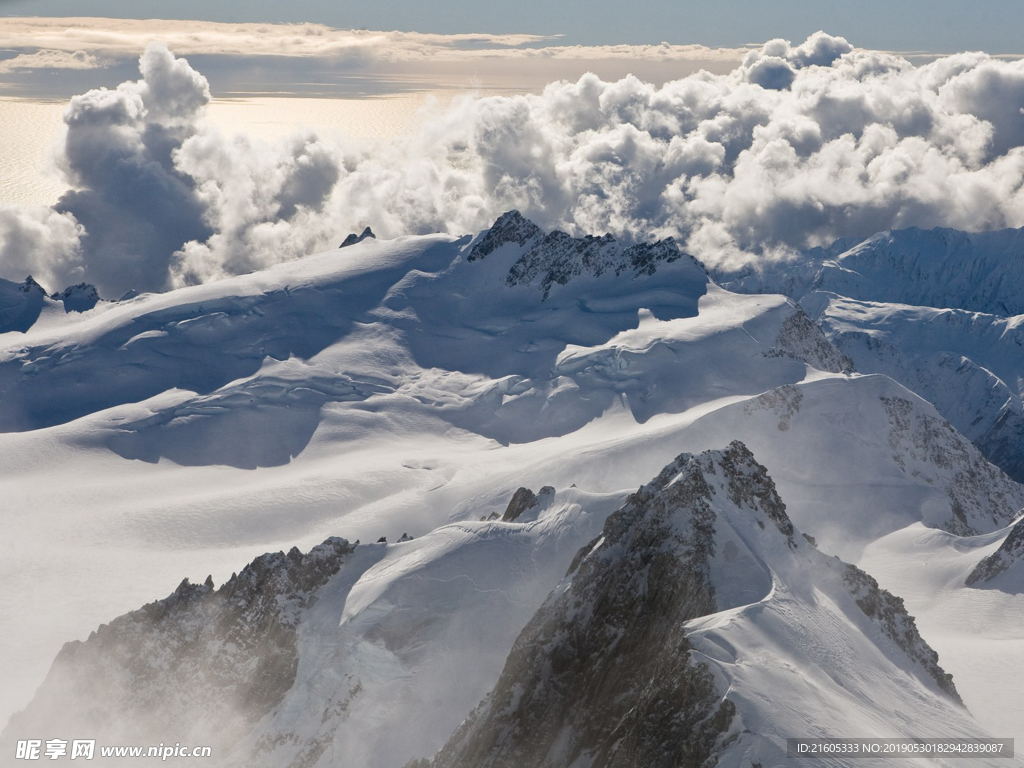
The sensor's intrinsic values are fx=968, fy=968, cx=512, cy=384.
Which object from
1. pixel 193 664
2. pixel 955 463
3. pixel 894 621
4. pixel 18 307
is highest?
pixel 894 621

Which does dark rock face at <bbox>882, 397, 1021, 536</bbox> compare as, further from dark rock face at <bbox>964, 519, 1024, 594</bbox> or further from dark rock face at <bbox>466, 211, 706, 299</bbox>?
dark rock face at <bbox>466, 211, 706, 299</bbox>

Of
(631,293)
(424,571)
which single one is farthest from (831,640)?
(631,293)

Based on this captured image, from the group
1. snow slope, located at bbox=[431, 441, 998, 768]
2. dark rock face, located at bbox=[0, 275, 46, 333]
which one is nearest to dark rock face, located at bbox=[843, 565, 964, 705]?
snow slope, located at bbox=[431, 441, 998, 768]

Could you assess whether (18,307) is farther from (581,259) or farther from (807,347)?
(807,347)

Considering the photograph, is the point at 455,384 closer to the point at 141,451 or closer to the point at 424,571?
the point at 141,451

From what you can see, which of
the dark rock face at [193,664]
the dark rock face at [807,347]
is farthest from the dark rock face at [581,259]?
the dark rock face at [193,664]

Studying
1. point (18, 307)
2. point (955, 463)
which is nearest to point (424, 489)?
point (955, 463)
